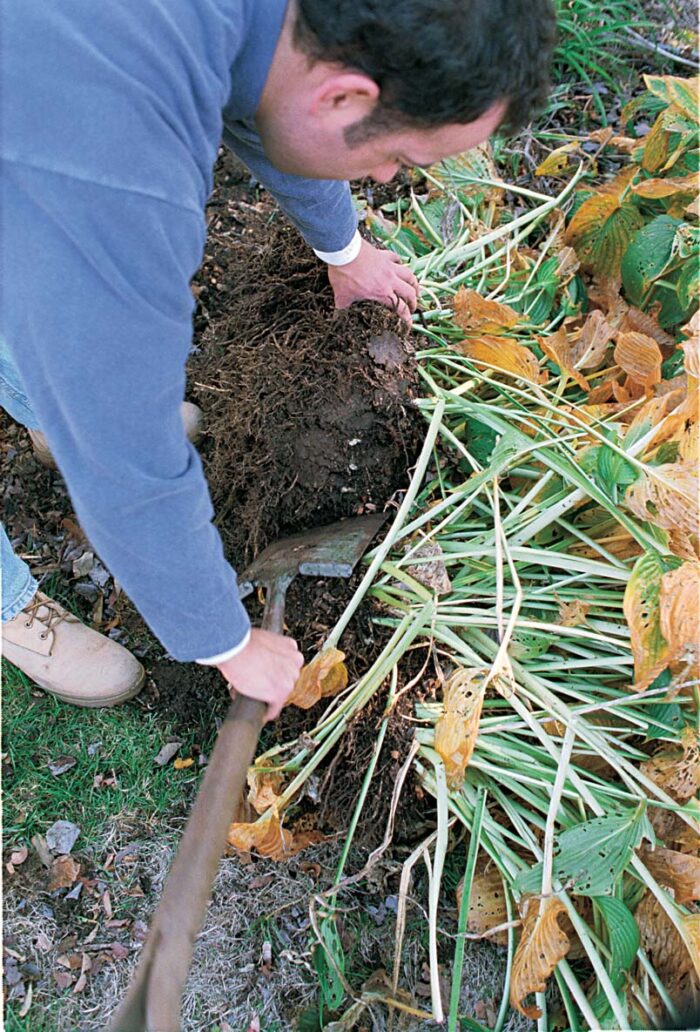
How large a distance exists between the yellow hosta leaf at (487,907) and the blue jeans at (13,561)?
40.7 inches

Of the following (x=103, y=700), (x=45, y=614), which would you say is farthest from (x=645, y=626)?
(x=45, y=614)

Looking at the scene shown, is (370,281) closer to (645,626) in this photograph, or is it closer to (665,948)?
(645,626)

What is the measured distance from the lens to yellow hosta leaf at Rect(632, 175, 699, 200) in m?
1.82

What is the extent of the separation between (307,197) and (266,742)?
3.44ft

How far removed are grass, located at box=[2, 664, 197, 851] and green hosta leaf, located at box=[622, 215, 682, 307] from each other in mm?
1434

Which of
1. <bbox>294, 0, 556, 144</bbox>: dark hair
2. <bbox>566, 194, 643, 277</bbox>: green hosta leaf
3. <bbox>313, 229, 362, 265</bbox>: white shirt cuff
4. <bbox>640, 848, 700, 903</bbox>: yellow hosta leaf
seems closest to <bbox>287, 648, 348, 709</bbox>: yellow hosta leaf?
<bbox>640, 848, 700, 903</bbox>: yellow hosta leaf

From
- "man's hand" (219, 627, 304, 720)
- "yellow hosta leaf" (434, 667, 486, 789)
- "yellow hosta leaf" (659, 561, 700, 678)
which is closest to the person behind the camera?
"man's hand" (219, 627, 304, 720)

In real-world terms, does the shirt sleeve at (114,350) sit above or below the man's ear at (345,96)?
below

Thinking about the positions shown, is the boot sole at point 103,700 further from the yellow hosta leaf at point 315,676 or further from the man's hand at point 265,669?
the man's hand at point 265,669

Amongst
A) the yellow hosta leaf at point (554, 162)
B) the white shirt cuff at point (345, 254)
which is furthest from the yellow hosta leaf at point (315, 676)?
the yellow hosta leaf at point (554, 162)

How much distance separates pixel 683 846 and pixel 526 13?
135 cm

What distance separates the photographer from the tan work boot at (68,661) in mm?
1765

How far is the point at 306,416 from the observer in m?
1.63

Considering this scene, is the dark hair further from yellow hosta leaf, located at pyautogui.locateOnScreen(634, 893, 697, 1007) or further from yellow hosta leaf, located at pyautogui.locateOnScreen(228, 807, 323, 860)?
yellow hosta leaf, located at pyautogui.locateOnScreen(634, 893, 697, 1007)
